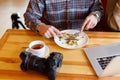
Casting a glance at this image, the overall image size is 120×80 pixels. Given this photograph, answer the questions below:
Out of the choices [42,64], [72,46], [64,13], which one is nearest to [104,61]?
[72,46]

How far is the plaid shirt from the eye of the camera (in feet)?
4.51

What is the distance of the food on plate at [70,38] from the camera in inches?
47.0

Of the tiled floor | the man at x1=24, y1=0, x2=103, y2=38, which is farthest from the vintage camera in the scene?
the tiled floor

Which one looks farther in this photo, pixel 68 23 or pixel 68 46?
pixel 68 23

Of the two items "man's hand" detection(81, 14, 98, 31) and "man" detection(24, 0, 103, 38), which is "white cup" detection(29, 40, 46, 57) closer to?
"man" detection(24, 0, 103, 38)

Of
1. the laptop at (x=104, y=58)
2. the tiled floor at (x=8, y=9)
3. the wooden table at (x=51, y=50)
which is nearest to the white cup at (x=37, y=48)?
the wooden table at (x=51, y=50)

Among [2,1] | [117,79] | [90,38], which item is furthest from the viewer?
[2,1]

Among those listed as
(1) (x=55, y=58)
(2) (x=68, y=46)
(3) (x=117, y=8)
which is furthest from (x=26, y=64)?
(3) (x=117, y=8)

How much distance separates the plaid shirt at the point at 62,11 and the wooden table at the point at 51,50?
0.13 metres

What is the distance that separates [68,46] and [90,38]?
0.16m

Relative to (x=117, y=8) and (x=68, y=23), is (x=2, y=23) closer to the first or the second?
(x=68, y=23)

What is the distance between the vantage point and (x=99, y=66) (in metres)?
1.01

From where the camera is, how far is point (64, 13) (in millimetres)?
1468

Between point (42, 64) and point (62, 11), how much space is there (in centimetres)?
59
